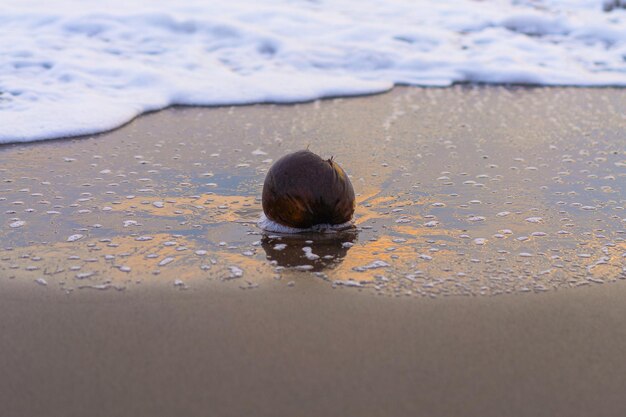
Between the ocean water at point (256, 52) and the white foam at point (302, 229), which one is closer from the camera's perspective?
the white foam at point (302, 229)

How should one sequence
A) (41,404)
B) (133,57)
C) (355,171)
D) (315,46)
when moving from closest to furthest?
1. (41,404)
2. (355,171)
3. (133,57)
4. (315,46)

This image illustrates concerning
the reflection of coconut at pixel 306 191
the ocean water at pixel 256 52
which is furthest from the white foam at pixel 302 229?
the ocean water at pixel 256 52

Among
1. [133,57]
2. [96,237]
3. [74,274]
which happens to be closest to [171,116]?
[133,57]

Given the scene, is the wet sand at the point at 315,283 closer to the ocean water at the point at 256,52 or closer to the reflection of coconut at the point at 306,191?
the reflection of coconut at the point at 306,191

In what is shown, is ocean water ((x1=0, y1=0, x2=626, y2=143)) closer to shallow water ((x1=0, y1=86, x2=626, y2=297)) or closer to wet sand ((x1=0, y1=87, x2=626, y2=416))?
shallow water ((x1=0, y1=86, x2=626, y2=297))

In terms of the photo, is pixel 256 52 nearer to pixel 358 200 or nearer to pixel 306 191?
pixel 358 200

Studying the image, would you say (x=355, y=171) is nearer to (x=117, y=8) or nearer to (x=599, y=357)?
(x=599, y=357)
